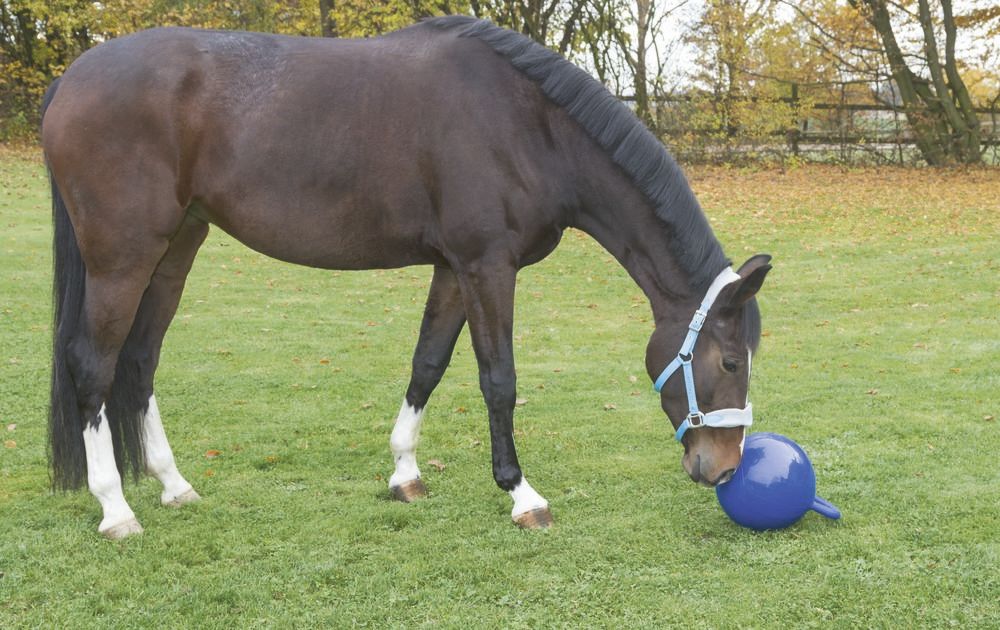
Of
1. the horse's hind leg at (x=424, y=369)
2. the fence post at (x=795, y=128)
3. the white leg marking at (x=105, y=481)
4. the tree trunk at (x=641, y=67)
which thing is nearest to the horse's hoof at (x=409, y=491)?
the horse's hind leg at (x=424, y=369)

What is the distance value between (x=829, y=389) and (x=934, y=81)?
19.0 metres

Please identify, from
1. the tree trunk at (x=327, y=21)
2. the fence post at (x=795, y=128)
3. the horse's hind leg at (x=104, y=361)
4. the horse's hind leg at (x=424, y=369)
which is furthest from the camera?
the fence post at (x=795, y=128)

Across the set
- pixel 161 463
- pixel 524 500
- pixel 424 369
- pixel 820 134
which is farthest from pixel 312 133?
pixel 820 134

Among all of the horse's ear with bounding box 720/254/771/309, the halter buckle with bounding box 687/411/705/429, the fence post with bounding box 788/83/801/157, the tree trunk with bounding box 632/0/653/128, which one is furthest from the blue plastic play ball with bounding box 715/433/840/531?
the fence post with bounding box 788/83/801/157

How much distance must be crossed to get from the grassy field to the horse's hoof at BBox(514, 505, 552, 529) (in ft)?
0.25

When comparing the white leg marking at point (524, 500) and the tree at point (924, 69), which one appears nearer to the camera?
the white leg marking at point (524, 500)

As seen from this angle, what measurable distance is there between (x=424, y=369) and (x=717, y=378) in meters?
1.53

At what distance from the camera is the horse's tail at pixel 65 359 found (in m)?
4.02

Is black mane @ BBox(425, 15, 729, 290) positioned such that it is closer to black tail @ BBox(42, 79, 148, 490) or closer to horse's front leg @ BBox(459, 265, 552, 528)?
horse's front leg @ BBox(459, 265, 552, 528)

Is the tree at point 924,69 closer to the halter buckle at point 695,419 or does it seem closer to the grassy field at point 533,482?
the grassy field at point 533,482

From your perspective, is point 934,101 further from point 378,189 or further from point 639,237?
point 378,189

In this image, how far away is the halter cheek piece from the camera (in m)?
3.67

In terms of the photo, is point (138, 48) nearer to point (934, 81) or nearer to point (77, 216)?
point (77, 216)

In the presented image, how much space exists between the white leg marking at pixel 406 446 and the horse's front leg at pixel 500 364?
587 mm
